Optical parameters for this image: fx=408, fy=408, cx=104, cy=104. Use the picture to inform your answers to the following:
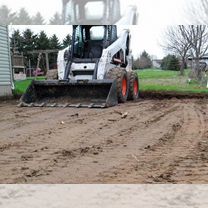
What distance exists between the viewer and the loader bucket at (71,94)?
11.4 m

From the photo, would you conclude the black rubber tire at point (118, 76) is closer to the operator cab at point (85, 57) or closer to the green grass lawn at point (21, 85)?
the operator cab at point (85, 57)

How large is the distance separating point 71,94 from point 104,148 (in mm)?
6758

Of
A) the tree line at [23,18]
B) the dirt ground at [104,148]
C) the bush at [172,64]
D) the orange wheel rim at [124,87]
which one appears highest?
the tree line at [23,18]

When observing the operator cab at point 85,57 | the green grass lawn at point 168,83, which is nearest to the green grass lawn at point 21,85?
the operator cab at point 85,57

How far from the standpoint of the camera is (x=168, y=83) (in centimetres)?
1374

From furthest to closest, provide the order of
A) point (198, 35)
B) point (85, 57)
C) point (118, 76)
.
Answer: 1. point (85, 57)
2. point (118, 76)
3. point (198, 35)

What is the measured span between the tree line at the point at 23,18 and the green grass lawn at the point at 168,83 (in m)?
10.2

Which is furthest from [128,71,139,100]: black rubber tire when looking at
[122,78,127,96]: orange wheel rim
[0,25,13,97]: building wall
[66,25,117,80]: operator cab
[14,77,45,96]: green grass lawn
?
[0,25,13,97]: building wall

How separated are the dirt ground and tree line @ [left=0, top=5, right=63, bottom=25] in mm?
2234

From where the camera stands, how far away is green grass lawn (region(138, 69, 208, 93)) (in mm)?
12359

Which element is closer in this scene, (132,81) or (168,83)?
(132,81)

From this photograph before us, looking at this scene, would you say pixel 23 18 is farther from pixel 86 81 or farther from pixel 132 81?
pixel 132 81

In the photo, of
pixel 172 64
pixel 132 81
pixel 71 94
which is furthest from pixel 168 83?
pixel 71 94

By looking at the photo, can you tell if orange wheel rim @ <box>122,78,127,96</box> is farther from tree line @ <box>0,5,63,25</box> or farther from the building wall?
tree line @ <box>0,5,63,25</box>
